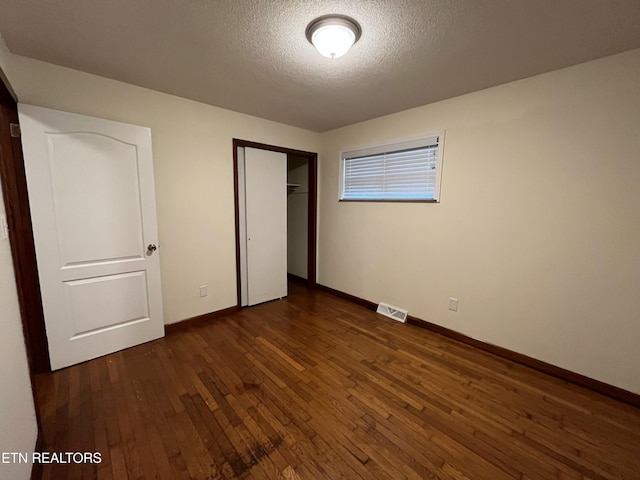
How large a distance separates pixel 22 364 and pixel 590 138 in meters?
3.73

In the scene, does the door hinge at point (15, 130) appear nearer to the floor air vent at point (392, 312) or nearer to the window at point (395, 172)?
the window at point (395, 172)

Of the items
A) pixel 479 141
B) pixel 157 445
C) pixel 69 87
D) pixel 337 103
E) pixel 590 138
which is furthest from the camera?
pixel 337 103

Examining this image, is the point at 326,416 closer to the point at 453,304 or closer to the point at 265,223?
the point at 453,304

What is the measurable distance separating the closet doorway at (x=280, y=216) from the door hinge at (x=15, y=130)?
1.61 metres

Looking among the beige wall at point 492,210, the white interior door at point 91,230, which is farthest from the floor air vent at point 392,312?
the white interior door at point 91,230

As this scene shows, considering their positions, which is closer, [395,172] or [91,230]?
[91,230]

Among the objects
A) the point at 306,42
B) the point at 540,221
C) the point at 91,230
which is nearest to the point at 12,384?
the point at 91,230

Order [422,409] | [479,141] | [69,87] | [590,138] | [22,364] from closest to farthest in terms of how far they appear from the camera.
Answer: [22,364] < [422,409] < [590,138] < [69,87] < [479,141]

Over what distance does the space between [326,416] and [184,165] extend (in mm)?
2527

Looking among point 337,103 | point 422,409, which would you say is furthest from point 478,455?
point 337,103

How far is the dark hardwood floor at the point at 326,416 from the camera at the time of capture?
4.29ft

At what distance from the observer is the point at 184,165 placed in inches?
100

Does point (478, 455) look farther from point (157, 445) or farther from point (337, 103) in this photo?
point (337, 103)

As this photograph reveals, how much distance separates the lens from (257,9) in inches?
52.9
